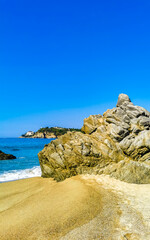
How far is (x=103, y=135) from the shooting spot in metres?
17.8

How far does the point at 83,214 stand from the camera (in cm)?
839

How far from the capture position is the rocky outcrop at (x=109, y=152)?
15023 mm

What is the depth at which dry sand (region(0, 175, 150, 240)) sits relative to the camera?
6953 millimetres

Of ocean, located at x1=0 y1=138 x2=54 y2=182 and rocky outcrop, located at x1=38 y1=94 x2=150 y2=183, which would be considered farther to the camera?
ocean, located at x1=0 y1=138 x2=54 y2=182

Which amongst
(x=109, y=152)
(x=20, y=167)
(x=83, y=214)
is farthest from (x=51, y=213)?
(x=20, y=167)

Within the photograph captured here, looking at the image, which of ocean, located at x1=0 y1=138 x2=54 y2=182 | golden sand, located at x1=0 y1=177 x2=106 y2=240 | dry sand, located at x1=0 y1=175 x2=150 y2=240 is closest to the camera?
dry sand, located at x1=0 y1=175 x2=150 y2=240

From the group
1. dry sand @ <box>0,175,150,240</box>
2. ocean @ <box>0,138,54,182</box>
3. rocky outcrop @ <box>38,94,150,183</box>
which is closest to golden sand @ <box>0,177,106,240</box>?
dry sand @ <box>0,175,150,240</box>

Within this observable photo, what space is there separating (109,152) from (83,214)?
27.6 feet

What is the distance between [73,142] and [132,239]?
11042 mm

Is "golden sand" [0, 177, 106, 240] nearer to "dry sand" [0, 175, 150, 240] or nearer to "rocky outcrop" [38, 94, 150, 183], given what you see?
"dry sand" [0, 175, 150, 240]

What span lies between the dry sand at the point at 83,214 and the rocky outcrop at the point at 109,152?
197cm

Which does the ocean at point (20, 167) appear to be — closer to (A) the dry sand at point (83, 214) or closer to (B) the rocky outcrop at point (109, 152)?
(B) the rocky outcrop at point (109, 152)

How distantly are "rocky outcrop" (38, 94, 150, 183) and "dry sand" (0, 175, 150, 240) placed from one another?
197cm

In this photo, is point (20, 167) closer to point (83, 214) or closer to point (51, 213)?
point (51, 213)
